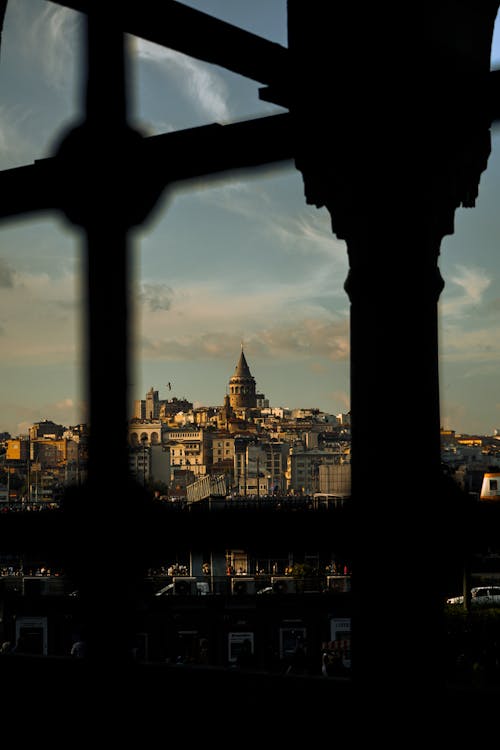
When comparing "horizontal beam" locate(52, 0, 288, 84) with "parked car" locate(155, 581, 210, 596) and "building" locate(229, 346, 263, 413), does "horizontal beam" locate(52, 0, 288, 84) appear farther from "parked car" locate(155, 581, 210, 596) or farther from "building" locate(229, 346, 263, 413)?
"building" locate(229, 346, 263, 413)

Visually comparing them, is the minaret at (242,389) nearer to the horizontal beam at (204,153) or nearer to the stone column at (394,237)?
the stone column at (394,237)

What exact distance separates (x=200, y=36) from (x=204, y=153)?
0.14 metres

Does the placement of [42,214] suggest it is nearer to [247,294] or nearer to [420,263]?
[420,263]

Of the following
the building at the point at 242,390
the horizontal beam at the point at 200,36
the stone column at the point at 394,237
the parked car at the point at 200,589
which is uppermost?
the building at the point at 242,390

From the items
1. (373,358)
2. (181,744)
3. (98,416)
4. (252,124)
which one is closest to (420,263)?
(373,358)

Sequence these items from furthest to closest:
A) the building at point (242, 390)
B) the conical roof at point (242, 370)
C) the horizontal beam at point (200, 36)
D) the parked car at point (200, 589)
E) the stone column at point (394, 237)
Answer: the conical roof at point (242, 370) < the building at point (242, 390) < the parked car at point (200, 589) < the horizontal beam at point (200, 36) < the stone column at point (394, 237)

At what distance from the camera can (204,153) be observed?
3.38 feet

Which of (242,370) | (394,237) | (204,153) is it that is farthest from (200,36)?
(242,370)

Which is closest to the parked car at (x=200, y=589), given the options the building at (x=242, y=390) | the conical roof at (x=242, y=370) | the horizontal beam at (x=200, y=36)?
the horizontal beam at (x=200, y=36)

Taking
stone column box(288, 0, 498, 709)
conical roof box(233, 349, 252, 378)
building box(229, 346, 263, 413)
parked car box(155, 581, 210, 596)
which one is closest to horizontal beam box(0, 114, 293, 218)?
stone column box(288, 0, 498, 709)

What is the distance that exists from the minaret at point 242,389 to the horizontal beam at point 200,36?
74892 millimetres

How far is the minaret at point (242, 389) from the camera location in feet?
252

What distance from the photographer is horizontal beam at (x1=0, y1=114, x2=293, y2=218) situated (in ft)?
3.30

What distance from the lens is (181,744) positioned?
106 centimetres
